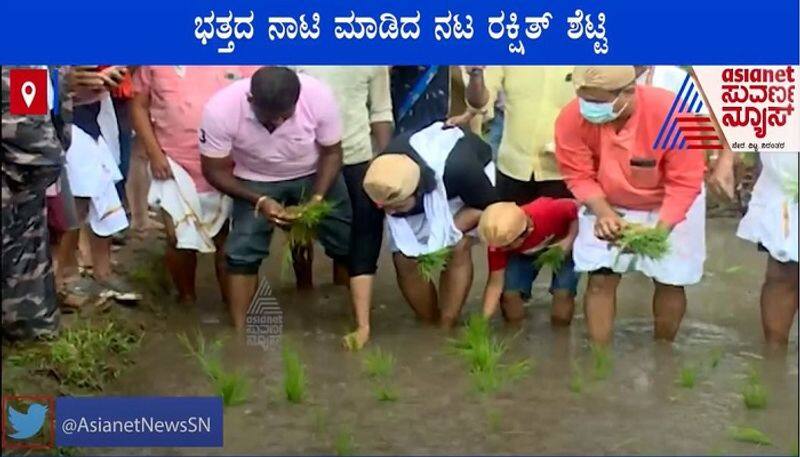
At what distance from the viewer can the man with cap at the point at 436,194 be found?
130 inches

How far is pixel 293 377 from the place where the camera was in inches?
130

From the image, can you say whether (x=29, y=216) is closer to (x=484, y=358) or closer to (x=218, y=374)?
(x=218, y=374)

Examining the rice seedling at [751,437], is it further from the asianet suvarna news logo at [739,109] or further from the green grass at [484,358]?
the asianet suvarna news logo at [739,109]

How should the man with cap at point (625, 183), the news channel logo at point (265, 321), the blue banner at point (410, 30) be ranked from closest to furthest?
1. the blue banner at point (410, 30)
2. the man with cap at point (625, 183)
3. the news channel logo at point (265, 321)

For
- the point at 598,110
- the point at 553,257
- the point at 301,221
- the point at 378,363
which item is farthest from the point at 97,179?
the point at 598,110

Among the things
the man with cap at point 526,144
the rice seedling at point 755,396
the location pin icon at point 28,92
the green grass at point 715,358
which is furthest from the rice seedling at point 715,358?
the location pin icon at point 28,92

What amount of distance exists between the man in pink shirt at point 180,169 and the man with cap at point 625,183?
950 millimetres

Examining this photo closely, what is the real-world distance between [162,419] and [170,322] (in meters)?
0.27

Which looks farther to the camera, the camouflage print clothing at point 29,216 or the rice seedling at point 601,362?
the rice seedling at point 601,362

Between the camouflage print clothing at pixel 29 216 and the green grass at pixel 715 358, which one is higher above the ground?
the camouflage print clothing at pixel 29 216

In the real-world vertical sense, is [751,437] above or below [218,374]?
below

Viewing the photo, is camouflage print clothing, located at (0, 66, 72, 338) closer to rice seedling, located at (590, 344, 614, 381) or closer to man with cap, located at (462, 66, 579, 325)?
man with cap, located at (462, 66, 579, 325)

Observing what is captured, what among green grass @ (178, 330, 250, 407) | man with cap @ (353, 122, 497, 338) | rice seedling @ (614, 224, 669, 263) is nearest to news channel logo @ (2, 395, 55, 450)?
green grass @ (178, 330, 250, 407)

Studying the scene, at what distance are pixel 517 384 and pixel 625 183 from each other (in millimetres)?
620
